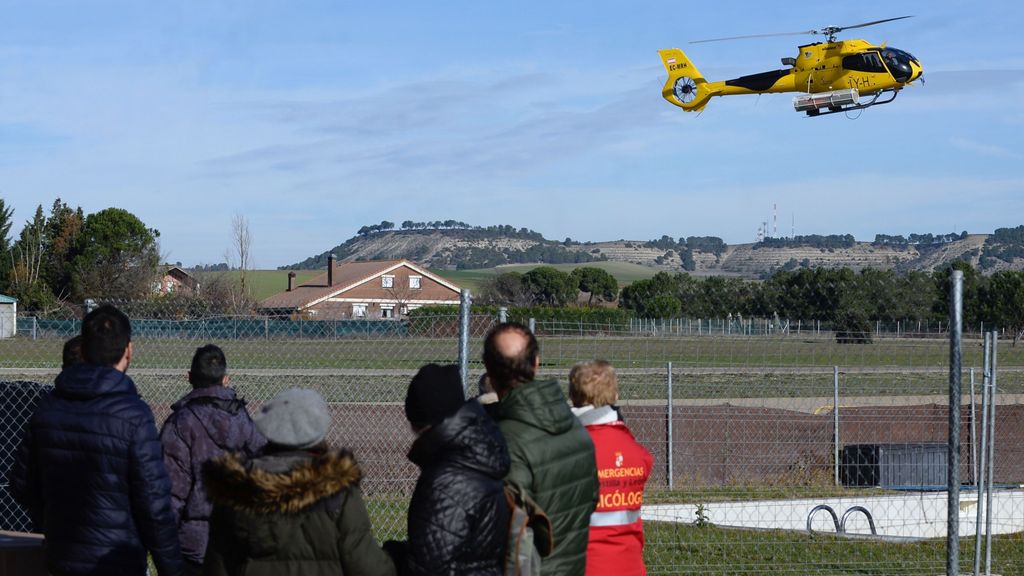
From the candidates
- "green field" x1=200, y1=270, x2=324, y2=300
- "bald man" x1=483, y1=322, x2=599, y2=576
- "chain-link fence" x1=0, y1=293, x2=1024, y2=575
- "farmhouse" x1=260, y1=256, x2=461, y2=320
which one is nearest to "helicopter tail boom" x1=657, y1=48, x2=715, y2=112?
"chain-link fence" x1=0, y1=293, x2=1024, y2=575

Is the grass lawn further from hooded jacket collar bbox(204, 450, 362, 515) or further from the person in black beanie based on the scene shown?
hooded jacket collar bbox(204, 450, 362, 515)

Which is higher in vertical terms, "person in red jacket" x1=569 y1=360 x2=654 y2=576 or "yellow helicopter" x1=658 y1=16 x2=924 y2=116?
"yellow helicopter" x1=658 y1=16 x2=924 y2=116

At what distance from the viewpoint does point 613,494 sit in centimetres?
514

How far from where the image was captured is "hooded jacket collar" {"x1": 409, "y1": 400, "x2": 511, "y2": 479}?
373cm

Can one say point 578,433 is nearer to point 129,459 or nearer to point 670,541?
point 129,459

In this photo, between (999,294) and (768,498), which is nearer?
(768,498)

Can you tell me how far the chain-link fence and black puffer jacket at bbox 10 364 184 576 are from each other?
1804mm

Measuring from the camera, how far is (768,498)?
13031 millimetres

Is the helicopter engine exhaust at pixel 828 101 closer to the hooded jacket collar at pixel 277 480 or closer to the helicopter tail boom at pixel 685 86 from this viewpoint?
the helicopter tail boom at pixel 685 86

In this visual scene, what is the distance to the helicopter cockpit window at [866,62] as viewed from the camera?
2852 cm

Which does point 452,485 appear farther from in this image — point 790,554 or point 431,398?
point 790,554

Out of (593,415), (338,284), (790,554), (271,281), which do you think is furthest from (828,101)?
(271,281)

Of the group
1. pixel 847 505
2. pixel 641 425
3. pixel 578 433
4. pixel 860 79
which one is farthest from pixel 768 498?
pixel 860 79

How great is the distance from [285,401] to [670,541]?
723 centimetres
